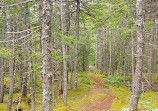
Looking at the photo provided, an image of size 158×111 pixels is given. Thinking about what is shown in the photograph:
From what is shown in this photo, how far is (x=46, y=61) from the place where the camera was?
361 centimetres

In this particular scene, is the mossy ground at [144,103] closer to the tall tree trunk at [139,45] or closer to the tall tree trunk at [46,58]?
the tall tree trunk at [139,45]

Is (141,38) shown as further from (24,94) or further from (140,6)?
(24,94)

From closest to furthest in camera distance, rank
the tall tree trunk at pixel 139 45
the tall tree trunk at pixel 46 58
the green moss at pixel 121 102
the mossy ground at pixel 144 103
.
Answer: the tall tree trunk at pixel 46 58 < the tall tree trunk at pixel 139 45 < the mossy ground at pixel 144 103 < the green moss at pixel 121 102

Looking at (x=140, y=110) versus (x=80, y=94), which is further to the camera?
(x=80, y=94)

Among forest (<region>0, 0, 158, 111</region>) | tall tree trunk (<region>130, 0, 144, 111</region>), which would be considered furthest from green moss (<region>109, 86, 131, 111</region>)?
tall tree trunk (<region>130, 0, 144, 111</region>)

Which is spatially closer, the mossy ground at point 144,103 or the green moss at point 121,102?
the mossy ground at point 144,103

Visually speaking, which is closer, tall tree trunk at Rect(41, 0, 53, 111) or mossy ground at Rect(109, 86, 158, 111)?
tall tree trunk at Rect(41, 0, 53, 111)

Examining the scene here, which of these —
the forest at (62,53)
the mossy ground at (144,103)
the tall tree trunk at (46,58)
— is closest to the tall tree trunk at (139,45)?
the forest at (62,53)

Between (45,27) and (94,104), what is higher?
(45,27)

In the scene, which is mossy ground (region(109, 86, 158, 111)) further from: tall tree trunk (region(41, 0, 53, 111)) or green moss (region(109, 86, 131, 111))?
tall tree trunk (region(41, 0, 53, 111))

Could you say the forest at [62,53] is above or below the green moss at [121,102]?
above

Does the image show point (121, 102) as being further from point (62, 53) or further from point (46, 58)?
point (46, 58)

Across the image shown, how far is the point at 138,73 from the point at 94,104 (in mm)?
5207

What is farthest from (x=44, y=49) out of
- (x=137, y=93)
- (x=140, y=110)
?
(x=140, y=110)
